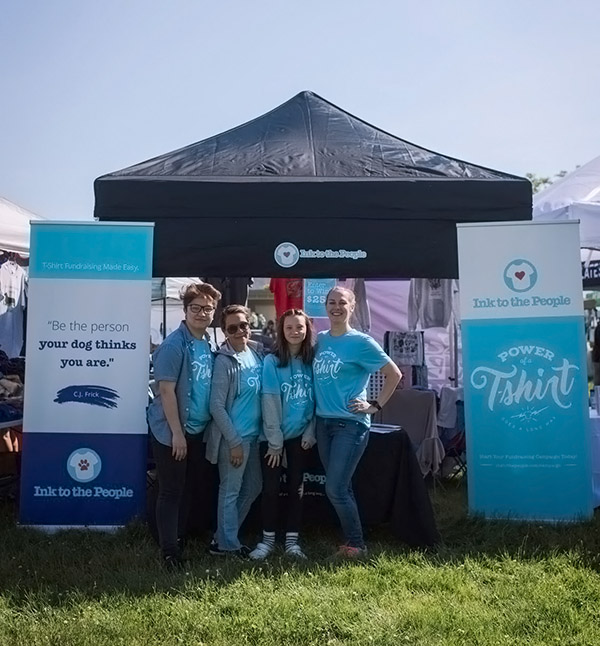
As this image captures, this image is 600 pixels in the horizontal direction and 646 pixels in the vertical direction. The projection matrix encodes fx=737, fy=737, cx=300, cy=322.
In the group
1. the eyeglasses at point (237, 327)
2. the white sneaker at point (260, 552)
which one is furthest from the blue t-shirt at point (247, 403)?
A: the white sneaker at point (260, 552)

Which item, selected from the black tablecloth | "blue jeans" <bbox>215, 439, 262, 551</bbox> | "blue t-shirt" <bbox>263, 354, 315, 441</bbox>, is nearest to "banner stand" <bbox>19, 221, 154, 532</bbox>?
the black tablecloth

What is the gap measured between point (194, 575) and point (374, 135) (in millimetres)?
3803

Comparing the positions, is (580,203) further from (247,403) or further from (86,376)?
(86,376)

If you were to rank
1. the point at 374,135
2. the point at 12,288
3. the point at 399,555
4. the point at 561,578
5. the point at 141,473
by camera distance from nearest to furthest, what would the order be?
1. the point at 561,578
2. the point at 399,555
3. the point at 141,473
4. the point at 374,135
5. the point at 12,288

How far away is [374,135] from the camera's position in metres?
6.01

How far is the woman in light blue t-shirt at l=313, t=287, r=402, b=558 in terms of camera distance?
159 inches

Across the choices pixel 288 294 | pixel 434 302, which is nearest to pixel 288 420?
pixel 288 294

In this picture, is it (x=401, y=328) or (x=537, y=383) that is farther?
(x=401, y=328)

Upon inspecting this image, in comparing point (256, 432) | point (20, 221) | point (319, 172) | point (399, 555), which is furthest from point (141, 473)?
point (20, 221)

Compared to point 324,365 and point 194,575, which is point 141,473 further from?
point 324,365

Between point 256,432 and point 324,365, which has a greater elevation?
point 324,365

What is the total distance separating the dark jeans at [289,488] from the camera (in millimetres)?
4133

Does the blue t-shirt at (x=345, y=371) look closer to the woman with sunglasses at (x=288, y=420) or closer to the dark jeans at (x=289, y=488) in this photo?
the woman with sunglasses at (x=288, y=420)

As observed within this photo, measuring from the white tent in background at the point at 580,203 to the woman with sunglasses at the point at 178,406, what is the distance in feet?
9.95
